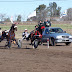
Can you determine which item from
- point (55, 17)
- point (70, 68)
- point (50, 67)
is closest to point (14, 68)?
point (50, 67)

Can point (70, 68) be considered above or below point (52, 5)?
below

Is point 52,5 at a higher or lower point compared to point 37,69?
higher

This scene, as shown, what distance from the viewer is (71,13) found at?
79.9m

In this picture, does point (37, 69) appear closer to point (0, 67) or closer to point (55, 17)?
point (0, 67)

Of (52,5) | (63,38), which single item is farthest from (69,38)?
(52,5)

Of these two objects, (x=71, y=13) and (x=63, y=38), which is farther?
(x=71, y=13)

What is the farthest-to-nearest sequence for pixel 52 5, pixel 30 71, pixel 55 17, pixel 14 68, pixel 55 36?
pixel 52 5, pixel 55 17, pixel 55 36, pixel 14 68, pixel 30 71

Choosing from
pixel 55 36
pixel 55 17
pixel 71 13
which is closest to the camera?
pixel 55 36

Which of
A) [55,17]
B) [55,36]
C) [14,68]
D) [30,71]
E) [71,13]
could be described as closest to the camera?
Answer: [30,71]

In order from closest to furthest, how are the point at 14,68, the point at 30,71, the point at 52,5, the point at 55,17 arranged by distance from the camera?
the point at 30,71 → the point at 14,68 → the point at 55,17 → the point at 52,5

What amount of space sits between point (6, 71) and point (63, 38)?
42.4ft

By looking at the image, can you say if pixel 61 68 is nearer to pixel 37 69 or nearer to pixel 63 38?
pixel 37 69

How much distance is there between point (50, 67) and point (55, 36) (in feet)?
38.1

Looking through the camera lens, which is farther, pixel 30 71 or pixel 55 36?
pixel 55 36
